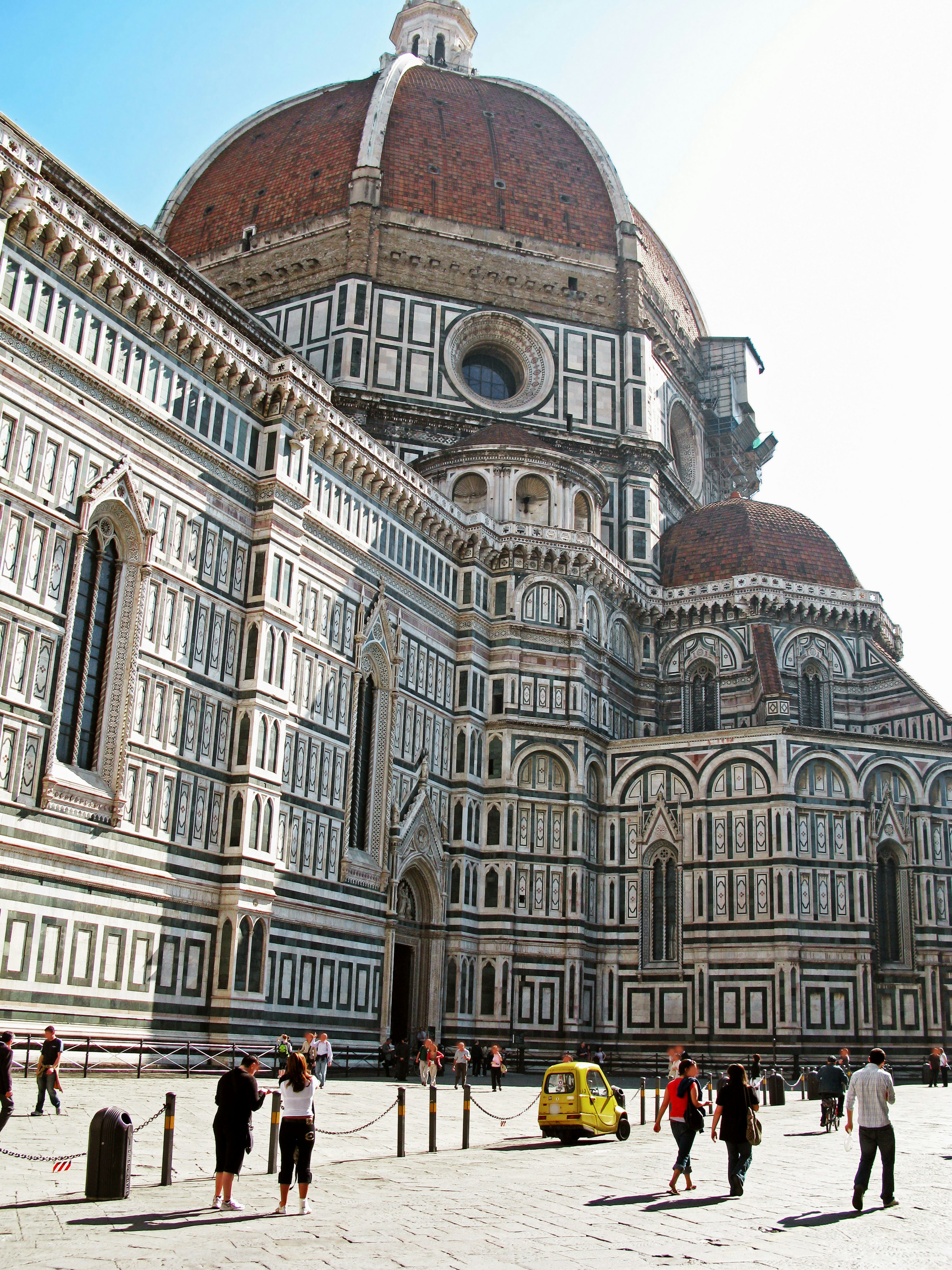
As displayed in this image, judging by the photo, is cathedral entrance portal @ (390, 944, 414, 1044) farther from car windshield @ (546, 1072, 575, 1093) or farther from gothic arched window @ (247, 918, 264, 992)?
car windshield @ (546, 1072, 575, 1093)

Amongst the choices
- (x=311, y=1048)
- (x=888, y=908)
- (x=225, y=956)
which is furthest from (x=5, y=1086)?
(x=888, y=908)

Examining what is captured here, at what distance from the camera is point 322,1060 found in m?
23.4

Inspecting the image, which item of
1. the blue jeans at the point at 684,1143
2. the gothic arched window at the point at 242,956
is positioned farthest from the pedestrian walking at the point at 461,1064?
the blue jeans at the point at 684,1143

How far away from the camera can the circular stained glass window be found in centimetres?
4616

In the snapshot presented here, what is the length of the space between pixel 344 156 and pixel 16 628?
31.4 metres

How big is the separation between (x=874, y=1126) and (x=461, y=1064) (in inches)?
624

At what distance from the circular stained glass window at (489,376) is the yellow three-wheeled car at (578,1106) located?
102 ft

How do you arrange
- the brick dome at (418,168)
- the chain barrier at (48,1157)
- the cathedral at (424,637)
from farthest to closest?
1. the brick dome at (418,168)
2. the cathedral at (424,637)
3. the chain barrier at (48,1157)

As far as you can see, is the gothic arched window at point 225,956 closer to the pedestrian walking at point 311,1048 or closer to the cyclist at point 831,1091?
the pedestrian walking at point 311,1048

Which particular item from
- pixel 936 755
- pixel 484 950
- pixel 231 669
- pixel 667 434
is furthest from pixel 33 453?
pixel 667 434

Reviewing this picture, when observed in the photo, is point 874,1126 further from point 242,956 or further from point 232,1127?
point 242,956

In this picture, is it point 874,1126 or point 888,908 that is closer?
point 874,1126

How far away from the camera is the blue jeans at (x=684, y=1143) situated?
12.6m

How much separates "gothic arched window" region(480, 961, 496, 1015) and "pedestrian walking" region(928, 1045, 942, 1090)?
11.1 metres
